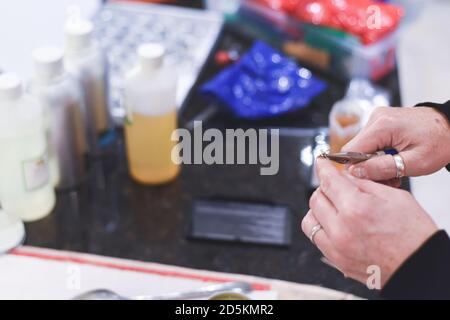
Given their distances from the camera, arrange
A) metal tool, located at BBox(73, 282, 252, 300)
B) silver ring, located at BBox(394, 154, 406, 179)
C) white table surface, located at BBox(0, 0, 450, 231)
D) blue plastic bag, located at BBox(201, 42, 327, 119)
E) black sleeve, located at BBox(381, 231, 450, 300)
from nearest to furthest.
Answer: black sleeve, located at BBox(381, 231, 450, 300)
silver ring, located at BBox(394, 154, 406, 179)
metal tool, located at BBox(73, 282, 252, 300)
white table surface, located at BBox(0, 0, 450, 231)
blue plastic bag, located at BBox(201, 42, 327, 119)

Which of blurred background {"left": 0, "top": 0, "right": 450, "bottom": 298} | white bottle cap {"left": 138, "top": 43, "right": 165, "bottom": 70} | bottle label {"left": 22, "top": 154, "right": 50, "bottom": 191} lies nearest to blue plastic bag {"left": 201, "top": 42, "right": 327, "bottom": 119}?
blurred background {"left": 0, "top": 0, "right": 450, "bottom": 298}

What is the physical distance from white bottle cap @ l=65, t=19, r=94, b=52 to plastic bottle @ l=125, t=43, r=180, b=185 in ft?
0.30

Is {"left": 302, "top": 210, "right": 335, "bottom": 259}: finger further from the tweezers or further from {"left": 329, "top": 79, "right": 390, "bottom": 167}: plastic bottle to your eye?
{"left": 329, "top": 79, "right": 390, "bottom": 167}: plastic bottle

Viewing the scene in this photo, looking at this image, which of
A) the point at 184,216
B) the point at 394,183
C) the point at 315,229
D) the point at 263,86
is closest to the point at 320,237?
the point at 315,229

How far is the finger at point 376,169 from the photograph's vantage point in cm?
75

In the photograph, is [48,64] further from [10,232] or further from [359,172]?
[359,172]

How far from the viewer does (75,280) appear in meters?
0.95

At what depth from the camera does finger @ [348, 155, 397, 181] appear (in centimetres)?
75

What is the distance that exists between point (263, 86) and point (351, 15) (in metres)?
0.29

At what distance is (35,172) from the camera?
3.26 feet

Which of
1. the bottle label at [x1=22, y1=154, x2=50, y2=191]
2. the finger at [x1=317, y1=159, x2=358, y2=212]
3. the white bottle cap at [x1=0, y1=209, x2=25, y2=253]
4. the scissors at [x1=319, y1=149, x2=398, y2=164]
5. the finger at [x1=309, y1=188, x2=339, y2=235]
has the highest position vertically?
the scissors at [x1=319, y1=149, x2=398, y2=164]

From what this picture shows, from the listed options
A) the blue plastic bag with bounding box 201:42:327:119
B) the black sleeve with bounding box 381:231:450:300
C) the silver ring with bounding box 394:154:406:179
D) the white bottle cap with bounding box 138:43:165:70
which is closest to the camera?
the black sleeve with bounding box 381:231:450:300

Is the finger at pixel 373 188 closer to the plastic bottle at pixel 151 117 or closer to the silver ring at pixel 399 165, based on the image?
the silver ring at pixel 399 165
